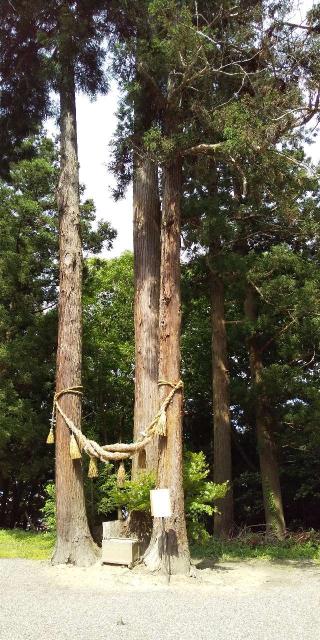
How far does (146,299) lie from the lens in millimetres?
7977

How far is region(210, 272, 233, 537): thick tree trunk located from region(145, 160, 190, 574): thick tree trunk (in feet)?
12.2

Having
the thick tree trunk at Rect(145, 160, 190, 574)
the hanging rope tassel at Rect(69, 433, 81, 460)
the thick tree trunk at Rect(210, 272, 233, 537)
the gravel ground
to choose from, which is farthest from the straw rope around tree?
the thick tree trunk at Rect(210, 272, 233, 537)

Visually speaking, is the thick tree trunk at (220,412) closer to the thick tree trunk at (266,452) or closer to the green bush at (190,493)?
the thick tree trunk at (266,452)

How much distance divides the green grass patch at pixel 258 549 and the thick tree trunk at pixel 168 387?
1.68 m

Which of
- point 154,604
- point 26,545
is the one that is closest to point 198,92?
point 154,604

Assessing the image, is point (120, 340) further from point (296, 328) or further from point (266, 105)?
point (266, 105)

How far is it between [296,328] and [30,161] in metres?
6.97

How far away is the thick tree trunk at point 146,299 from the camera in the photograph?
7477 mm

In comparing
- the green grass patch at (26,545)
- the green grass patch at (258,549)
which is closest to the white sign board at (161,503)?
the green grass patch at (258,549)

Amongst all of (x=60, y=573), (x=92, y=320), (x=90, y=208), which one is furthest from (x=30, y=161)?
(x=60, y=573)

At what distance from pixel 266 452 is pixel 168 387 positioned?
500cm

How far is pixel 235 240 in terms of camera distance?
11273 mm

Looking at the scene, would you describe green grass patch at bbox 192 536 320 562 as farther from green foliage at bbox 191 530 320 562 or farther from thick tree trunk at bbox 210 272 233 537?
thick tree trunk at bbox 210 272 233 537

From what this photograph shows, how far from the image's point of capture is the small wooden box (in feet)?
20.5
